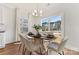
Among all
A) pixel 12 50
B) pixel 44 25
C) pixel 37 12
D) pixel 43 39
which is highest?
pixel 37 12

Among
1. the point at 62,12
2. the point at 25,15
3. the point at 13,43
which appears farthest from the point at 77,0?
the point at 13,43

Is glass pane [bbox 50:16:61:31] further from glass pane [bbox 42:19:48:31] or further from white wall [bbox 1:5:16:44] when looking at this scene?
white wall [bbox 1:5:16:44]

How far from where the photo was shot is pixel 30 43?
1.73m

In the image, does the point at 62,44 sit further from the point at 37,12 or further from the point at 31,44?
the point at 37,12

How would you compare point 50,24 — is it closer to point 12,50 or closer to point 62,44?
point 62,44

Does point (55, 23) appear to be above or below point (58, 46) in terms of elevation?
above

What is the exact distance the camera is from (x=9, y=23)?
1.71 meters

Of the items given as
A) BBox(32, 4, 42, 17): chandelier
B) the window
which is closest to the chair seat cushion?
the window

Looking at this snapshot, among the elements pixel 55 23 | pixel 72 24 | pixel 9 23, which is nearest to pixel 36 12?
pixel 55 23

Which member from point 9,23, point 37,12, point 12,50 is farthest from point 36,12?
point 12,50

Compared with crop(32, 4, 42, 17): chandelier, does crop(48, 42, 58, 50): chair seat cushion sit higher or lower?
lower

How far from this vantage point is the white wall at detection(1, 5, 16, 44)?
1676 millimetres

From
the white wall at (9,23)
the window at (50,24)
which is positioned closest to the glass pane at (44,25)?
the window at (50,24)
